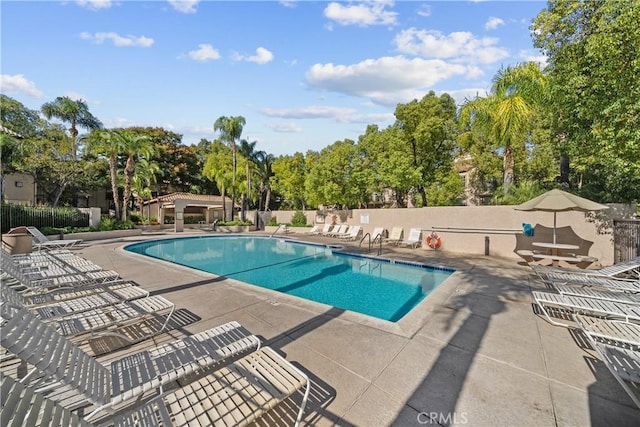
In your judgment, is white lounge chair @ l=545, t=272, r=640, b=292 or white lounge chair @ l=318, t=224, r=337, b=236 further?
white lounge chair @ l=318, t=224, r=337, b=236

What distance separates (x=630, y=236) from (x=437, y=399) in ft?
32.1

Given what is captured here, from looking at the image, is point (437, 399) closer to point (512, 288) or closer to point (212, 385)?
point (212, 385)

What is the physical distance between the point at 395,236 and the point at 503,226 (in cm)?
492

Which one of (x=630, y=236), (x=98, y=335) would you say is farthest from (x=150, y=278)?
(x=630, y=236)

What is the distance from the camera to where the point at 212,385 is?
2207 mm

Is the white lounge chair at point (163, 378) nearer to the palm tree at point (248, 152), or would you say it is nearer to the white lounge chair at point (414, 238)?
the white lounge chair at point (414, 238)

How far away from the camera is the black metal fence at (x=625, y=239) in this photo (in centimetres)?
781

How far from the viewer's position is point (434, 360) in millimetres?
3154

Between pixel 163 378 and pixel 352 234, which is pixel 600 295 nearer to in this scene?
pixel 163 378

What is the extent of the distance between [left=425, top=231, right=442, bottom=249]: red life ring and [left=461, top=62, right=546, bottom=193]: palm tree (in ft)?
11.7

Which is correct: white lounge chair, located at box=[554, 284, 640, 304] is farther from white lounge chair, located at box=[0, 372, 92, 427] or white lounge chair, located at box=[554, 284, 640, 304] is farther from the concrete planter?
the concrete planter

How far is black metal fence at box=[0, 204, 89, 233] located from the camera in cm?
1409

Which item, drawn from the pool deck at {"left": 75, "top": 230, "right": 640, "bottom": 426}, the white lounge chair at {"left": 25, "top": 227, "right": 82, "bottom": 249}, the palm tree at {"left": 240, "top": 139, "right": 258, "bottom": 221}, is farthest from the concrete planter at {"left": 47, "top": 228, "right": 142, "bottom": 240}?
the pool deck at {"left": 75, "top": 230, "right": 640, "bottom": 426}

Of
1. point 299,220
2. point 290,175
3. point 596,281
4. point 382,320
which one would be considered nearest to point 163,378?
→ point 382,320
